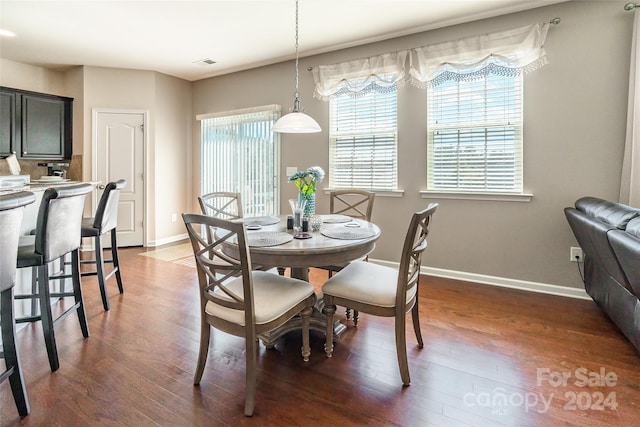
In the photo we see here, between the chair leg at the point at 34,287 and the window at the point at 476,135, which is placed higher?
the window at the point at 476,135

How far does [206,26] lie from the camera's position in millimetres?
3602

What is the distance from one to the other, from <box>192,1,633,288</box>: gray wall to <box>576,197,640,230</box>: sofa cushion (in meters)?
0.38

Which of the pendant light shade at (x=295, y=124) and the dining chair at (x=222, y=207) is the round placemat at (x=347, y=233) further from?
the pendant light shade at (x=295, y=124)

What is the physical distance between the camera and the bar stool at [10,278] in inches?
56.0

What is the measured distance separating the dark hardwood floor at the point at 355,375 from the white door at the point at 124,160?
259cm

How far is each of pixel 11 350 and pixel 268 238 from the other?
129cm

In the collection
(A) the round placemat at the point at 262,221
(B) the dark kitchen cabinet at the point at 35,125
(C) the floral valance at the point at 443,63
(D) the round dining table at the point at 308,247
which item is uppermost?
(C) the floral valance at the point at 443,63

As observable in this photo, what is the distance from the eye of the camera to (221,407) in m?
1.65

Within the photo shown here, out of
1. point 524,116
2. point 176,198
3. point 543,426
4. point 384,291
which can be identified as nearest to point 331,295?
point 384,291

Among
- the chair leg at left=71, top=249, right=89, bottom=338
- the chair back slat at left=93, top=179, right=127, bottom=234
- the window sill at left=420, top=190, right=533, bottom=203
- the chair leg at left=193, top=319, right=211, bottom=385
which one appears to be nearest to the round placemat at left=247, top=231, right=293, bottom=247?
the chair leg at left=193, top=319, right=211, bottom=385

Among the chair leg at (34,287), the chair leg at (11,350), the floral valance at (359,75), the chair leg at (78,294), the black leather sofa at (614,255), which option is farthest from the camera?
the floral valance at (359,75)

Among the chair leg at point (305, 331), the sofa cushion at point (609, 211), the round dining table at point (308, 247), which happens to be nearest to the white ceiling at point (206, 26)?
the sofa cushion at point (609, 211)

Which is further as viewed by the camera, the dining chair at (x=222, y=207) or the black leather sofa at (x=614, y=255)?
the dining chair at (x=222, y=207)

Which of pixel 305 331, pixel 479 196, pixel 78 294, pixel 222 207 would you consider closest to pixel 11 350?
pixel 78 294
